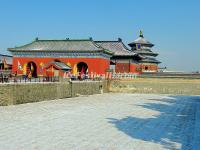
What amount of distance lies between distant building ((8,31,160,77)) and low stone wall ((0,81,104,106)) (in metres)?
6.02

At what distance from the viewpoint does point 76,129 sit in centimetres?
1331

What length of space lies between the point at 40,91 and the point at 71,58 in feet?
62.8

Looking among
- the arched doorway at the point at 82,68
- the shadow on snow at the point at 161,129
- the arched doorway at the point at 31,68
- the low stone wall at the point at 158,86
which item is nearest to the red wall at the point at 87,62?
the arched doorway at the point at 31,68

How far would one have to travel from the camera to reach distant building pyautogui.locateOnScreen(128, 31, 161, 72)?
5897 centimetres

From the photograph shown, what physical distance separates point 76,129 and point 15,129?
7.38ft

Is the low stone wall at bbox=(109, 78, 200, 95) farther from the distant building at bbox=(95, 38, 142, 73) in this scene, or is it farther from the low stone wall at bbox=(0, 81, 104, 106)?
the distant building at bbox=(95, 38, 142, 73)

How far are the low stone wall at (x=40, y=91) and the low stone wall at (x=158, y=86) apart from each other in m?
6.11

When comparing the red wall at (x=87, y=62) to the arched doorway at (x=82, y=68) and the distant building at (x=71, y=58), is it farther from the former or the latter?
the arched doorway at (x=82, y=68)

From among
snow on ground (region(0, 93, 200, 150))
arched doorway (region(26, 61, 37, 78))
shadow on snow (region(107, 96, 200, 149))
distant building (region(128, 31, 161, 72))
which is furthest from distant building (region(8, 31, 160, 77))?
shadow on snow (region(107, 96, 200, 149))

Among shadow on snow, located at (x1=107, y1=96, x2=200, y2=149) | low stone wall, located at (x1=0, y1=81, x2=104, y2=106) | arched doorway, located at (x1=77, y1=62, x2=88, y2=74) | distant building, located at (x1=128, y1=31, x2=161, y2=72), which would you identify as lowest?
shadow on snow, located at (x1=107, y1=96, x2=200, y2=149)

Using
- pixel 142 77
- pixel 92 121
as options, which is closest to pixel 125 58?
pixel 142 77

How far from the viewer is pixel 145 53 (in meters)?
60.3

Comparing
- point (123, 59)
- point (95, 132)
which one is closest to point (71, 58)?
point (123, 59)

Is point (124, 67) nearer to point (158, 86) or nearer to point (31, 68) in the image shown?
point (158, 86)
